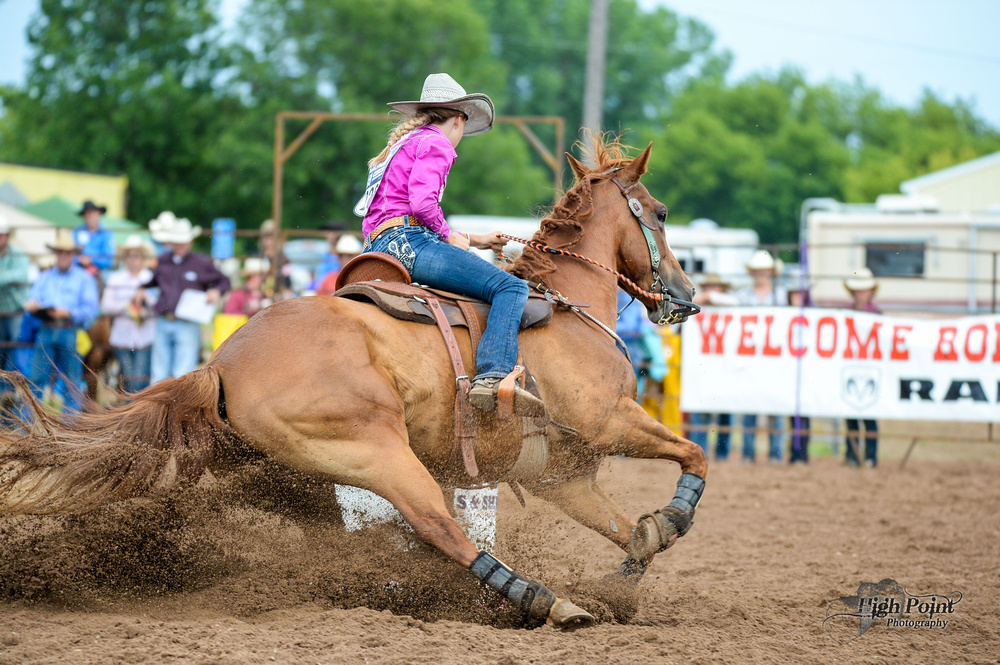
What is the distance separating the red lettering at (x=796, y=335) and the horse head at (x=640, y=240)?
4958 mm

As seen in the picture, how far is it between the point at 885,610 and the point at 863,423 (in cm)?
605

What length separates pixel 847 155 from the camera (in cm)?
4688

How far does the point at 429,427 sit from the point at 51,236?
1485 centimetres

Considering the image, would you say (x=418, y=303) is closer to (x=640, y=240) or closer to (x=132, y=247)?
(x=640, y=240)

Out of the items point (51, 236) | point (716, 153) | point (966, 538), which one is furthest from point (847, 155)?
point (966, 538)

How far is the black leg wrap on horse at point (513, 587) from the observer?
12.5 feet

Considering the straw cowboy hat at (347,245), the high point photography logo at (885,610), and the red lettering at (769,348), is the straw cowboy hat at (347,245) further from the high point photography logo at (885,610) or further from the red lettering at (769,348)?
the high point photography logo at (885,610)

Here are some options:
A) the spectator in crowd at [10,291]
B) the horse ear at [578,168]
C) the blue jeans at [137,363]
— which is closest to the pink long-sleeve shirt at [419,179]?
the horse ear at [578,168]

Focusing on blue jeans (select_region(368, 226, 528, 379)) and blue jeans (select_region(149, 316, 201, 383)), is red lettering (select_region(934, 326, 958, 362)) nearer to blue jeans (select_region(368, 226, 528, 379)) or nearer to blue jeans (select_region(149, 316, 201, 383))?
blue jeans (select_region(368, 226, 528, 379))

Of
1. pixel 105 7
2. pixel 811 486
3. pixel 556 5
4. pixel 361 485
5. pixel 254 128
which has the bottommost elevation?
pixel 811 486

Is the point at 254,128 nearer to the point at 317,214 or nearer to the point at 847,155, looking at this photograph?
the point at 317,214

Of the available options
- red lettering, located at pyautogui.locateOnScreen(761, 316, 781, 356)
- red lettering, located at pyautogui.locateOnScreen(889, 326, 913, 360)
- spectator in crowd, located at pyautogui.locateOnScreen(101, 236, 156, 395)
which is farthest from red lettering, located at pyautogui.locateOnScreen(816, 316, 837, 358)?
spectator in crowd, located at pyautogui.locateOnScreen(101, 236, 156, 395)

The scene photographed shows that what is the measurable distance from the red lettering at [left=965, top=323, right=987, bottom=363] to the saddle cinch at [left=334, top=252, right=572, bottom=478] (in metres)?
6.68

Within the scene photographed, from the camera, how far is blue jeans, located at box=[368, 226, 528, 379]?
165 inches
